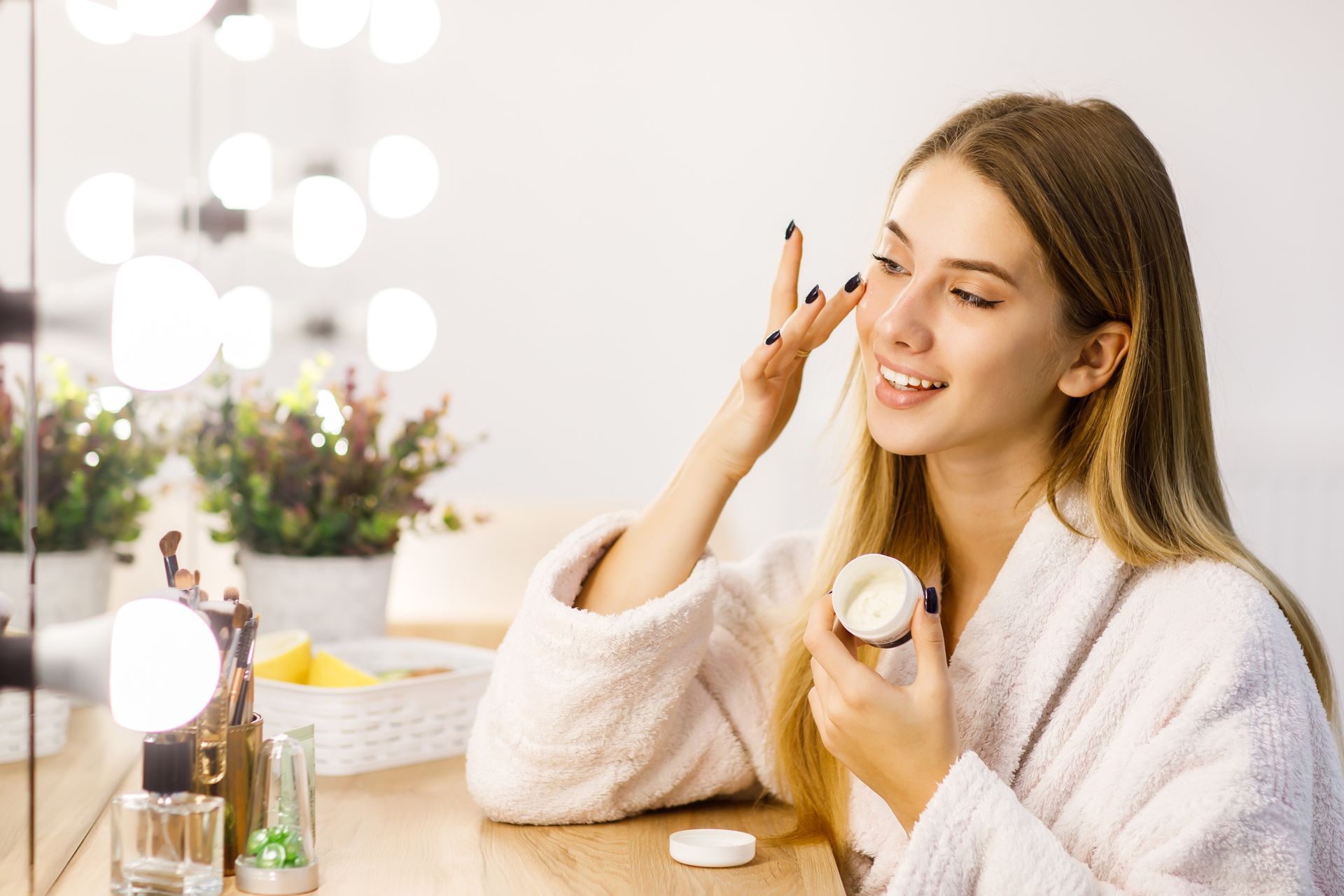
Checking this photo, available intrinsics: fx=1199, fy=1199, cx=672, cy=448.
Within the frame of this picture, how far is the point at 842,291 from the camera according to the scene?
1.15 metres

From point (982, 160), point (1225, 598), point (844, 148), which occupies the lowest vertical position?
point (1225, 598)

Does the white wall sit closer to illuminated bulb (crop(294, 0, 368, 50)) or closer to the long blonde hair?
illuminated bulb (crop(294, 0, 368, 50))

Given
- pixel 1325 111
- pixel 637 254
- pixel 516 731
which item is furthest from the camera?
pixel 637 254

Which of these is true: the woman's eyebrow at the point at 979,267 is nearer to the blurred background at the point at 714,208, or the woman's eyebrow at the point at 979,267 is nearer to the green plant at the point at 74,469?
the green plant at the point at 74,469

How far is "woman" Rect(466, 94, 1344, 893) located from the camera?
921 millimetres

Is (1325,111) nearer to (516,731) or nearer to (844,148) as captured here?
(844,148)

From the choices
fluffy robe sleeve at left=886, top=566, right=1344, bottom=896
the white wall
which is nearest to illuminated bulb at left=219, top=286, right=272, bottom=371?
the white wall

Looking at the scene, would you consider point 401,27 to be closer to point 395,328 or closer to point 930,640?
point 395,328

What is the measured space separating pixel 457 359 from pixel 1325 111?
226 cm

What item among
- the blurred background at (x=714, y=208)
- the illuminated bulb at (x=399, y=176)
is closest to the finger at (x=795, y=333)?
the illuminated bulb at (x=399, y=176)

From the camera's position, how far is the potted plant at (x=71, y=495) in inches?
29.6

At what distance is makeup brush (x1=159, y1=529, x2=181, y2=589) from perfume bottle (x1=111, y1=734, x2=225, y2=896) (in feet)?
0.39

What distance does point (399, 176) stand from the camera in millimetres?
2109

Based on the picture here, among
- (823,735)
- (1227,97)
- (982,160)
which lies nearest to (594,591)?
(823,735)
